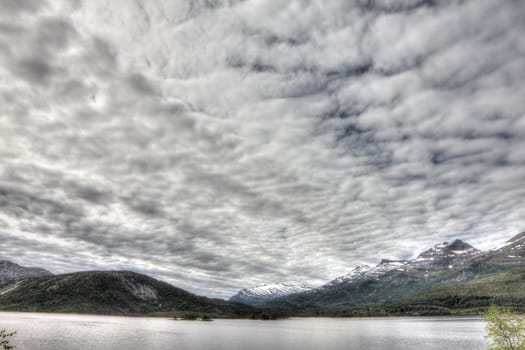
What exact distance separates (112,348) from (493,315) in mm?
96090

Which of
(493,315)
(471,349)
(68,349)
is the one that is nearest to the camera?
(493,315)

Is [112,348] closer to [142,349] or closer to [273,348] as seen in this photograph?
[142,349]

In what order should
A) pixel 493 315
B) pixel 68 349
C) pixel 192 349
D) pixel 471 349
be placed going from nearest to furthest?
pixel 493 315
pixel 68 349
pixel 192 349
pixel 471 349

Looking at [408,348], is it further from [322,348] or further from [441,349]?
[322,348]

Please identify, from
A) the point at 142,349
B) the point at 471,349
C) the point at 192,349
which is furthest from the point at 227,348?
the point at 471,349

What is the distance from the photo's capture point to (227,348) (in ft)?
317

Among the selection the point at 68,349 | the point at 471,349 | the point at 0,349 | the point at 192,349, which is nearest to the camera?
the point at 0,349

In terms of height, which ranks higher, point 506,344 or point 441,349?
→ point 506,344

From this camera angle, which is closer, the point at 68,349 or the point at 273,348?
the point at 68,349

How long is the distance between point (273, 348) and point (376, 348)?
32979 mm

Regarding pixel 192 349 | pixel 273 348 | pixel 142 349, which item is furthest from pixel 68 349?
pixel 273 348

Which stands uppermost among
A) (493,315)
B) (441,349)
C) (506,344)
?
(493,315)

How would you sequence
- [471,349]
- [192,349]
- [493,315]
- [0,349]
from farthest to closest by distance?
[471,349] → [192,349] → [0,349] → [493,315]

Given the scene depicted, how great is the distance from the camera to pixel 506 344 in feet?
123
